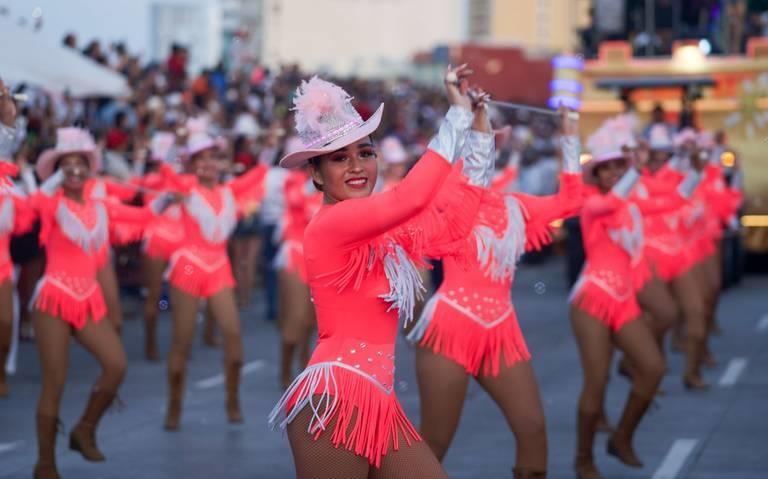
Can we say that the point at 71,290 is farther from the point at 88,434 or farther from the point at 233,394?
the point at 233,394

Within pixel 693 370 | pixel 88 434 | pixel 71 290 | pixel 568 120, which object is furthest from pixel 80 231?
pixel 693 370

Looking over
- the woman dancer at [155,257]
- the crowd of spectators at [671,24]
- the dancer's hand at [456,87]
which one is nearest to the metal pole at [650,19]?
the crowd of spectators at [671,24]

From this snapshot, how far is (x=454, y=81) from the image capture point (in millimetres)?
5137

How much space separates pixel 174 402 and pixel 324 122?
6.05m

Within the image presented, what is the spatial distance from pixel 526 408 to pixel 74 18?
62.2ft

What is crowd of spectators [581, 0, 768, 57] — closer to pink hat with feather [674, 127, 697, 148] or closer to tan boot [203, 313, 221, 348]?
tan boot [203, 313, 221, 348]

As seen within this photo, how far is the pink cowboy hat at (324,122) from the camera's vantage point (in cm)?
533

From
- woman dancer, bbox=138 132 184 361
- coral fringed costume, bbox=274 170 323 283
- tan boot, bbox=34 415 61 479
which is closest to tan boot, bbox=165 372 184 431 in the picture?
tan boot, bbox=34 415 61 479

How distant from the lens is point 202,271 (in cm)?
1113

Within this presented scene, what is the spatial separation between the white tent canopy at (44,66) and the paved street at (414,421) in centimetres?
275

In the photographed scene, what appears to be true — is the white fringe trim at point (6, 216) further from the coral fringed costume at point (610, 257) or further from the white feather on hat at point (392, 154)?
the white feather on hat at point (392, 154)

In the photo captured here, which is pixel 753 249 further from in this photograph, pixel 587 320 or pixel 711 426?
pixel 587 320

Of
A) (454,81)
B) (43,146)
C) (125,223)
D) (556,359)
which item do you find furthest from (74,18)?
(454,81)

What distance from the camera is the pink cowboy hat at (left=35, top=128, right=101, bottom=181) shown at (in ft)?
31.9
